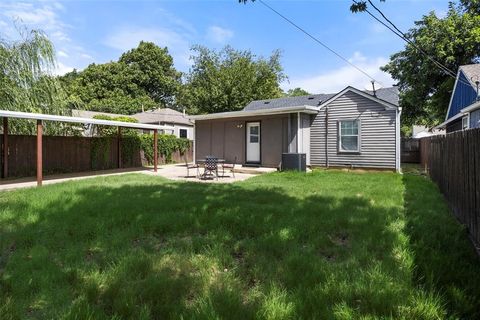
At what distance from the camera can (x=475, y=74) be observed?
556 inches

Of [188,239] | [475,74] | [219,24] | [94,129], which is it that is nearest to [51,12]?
[219,24]

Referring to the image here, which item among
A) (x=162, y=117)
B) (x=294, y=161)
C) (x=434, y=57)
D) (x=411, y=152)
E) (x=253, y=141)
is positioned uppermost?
(x=434, y=57)

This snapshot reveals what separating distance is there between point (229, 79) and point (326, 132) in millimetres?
16916

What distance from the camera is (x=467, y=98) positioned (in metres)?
14.6

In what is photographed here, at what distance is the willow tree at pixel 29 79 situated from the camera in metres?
12.5

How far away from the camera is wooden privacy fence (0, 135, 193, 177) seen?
1259 cm

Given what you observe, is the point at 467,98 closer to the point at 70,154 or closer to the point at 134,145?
the point at 134,145

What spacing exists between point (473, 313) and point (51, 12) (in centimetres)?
1387

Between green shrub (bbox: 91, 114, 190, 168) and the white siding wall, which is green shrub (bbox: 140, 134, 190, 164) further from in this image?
the white siding wall

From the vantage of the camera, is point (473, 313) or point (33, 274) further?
point (33, 274)

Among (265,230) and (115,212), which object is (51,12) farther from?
(265,230)

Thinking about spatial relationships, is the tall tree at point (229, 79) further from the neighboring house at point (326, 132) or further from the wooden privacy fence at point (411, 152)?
the neighboring house at point (326, 132)

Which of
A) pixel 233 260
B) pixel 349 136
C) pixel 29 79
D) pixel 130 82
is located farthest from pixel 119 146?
pixel 130 82

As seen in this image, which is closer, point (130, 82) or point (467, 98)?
point (467, 98)
